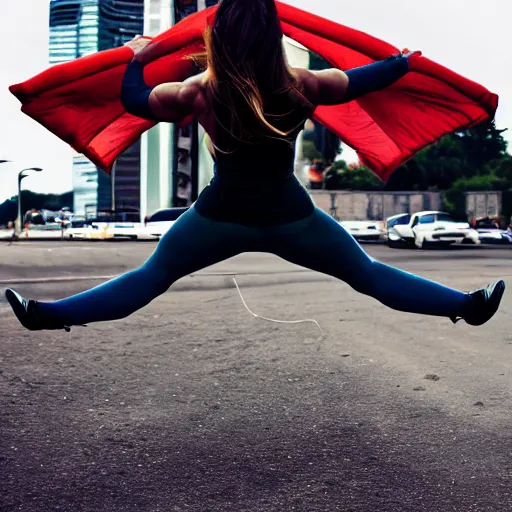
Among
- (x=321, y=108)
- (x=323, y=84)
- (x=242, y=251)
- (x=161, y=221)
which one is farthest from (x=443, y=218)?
(x=323, y=84)

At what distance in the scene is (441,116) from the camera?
→ 348cm

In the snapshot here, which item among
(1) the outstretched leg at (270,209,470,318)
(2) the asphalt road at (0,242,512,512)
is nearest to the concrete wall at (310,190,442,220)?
(2) the asphalt road at (0,242,512,512)

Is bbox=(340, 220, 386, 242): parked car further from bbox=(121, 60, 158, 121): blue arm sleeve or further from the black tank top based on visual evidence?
bbox=(121, 60, 158, 121): blue arm sleeve

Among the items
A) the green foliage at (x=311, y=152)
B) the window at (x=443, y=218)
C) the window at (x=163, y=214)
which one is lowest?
the window at (x=443, y=218)

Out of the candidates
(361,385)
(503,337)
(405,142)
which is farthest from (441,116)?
(503,337)

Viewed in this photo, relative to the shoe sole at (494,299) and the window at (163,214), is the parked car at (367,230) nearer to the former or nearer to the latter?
the window at (163,214)

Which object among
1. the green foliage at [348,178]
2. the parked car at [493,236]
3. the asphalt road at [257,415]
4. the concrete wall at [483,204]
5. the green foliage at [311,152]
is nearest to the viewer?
the asphalt road at [257,415]

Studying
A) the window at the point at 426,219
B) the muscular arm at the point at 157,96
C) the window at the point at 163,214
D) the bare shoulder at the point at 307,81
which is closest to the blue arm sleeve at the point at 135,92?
the muscular arm at the point at 157,96

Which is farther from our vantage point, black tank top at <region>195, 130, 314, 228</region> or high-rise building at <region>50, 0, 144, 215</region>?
high-rise building at <region>50, 0, 144, 215</region>

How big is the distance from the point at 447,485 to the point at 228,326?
5.32m

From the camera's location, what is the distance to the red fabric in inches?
117

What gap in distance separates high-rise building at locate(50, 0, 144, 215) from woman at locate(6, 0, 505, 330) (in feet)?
191

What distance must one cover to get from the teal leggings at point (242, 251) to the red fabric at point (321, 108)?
62 cm

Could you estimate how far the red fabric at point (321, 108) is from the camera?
2.96m
